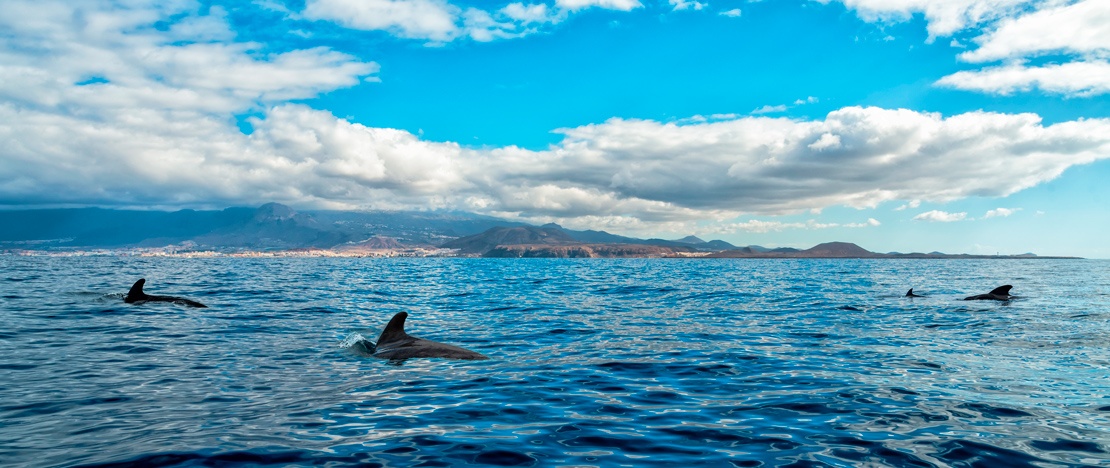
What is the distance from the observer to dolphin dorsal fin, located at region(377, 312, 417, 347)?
21469 millimetres

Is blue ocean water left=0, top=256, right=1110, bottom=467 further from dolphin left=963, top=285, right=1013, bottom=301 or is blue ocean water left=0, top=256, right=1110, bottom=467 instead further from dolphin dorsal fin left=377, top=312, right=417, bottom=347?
dolphin left=963, top=285, right=1013, bottom=301

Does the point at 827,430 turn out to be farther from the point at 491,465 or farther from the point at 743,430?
the point at 491,465

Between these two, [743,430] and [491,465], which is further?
[743,430]

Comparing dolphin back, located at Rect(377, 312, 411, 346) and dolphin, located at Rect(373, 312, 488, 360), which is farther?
dolphin back, located at Rect(377, 312, 411, 346)

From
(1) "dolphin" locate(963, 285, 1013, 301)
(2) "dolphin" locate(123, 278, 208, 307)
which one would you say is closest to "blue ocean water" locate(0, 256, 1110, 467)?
(2) "dolphin" locate(123, 278, 208, 307)

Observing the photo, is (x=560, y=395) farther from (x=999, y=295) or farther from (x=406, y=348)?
(x=999, y=295)

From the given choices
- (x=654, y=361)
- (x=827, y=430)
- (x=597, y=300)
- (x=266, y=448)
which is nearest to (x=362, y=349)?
(x=654, y=361)

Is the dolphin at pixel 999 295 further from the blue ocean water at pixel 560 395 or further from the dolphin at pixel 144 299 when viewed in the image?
the dolphin at pixel 144 299

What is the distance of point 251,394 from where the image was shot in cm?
1416

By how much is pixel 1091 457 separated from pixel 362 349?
61.6ft

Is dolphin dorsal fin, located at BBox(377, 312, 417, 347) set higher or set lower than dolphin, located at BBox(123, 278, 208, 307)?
higher

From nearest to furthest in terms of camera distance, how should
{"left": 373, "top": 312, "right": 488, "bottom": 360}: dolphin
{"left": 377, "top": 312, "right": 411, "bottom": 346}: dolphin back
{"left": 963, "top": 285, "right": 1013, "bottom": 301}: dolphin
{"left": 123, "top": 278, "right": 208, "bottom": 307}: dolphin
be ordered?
{"left": 373, "top": 312, "right": 488, "bottom": 360}: dolphin
{"left": 377, "top": 312, "right": 411, "bottom": 346}: dolphin back
{"left": 123, "top": 278, "right": 208, "bottom": 307}: dolphin
{"left": 963, "top": 285, "right": 1013, "bottom": 301}: dolphin

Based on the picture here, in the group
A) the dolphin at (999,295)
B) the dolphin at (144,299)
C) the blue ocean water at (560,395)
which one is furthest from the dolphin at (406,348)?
the dolphin at (999,295)

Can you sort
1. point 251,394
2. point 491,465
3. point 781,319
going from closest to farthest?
point 491,465 < point 251,394 < point 781,319
